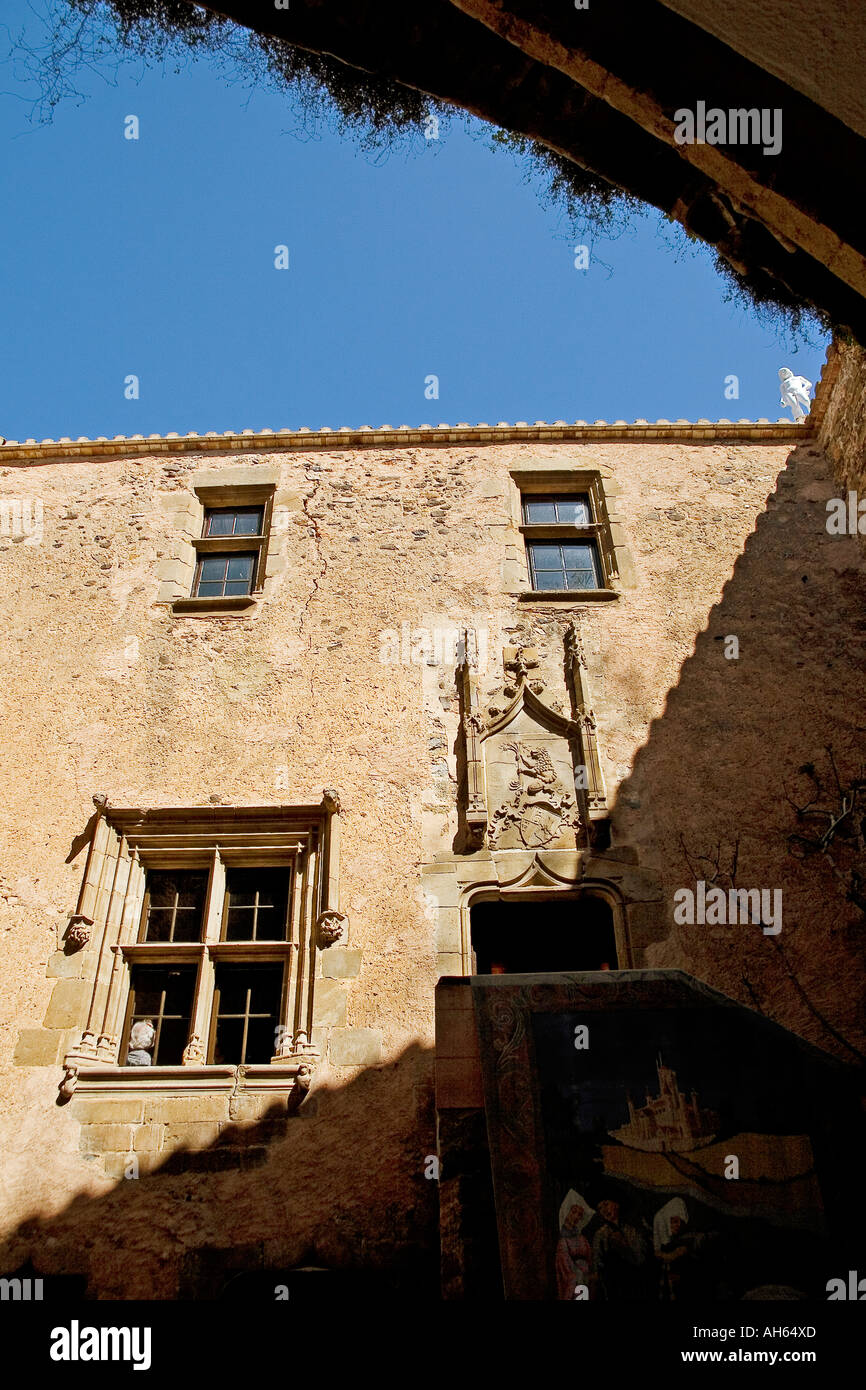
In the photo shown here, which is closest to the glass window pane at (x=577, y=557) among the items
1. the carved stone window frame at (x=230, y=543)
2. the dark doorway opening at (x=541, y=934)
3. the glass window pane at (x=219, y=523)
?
the carved stone window frame at (x=230, y=543)

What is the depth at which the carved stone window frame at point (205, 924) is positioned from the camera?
18.2 feet

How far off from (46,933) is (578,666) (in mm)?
4152

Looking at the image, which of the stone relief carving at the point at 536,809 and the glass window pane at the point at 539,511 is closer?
the stone relief carving at the point at 536,809

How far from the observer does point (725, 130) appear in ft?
7.48

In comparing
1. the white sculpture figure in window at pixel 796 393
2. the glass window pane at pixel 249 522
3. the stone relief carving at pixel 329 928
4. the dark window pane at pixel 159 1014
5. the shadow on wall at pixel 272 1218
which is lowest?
the shadow on wall at pixel 272 1218

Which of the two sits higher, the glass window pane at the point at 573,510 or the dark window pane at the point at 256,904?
the glass window pane at the point at 573,510

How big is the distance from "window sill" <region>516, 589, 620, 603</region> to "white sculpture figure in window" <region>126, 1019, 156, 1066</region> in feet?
13.8

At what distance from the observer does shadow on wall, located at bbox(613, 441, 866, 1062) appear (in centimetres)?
581

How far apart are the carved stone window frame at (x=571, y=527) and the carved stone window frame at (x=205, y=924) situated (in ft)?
8.98

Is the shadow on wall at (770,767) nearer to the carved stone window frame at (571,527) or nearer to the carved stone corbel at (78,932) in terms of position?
the carved stone window frame at (571,527)

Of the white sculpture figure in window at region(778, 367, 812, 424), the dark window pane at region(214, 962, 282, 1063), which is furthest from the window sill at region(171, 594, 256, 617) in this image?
the white sculpture figure in window at region(778, 367, 812, 424)

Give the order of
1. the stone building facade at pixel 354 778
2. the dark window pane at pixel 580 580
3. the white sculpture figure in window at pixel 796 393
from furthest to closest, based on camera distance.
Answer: the white sculpture figure in window at pixel 796 393 → the dark window pane at pixel 580 580 → the stone building facade at pixel 354 778
